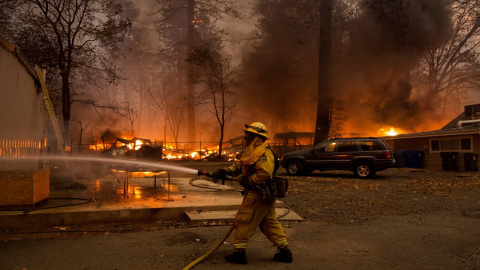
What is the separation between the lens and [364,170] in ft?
44.4

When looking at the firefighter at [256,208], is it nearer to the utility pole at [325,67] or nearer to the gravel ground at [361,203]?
the gravel ground at [361,203]

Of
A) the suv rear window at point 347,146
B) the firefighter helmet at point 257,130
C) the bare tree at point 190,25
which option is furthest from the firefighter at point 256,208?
the bare tree at point 190,25

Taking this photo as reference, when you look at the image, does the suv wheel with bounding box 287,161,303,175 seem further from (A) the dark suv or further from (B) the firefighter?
(B) the firefighter

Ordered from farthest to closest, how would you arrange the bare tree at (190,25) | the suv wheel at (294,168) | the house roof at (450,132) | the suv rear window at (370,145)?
1. the bare tree at (190,25)
2. the house roof at (450,132)
3. the suv wheel at (294,168)
4. the suv rear window at (370,145)

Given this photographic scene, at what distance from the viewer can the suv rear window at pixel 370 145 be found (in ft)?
44.2

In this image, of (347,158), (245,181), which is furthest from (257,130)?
(347,158)

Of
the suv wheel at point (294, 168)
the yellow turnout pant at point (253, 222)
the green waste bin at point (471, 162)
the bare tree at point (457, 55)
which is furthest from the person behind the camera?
the bare tree at point (457, 55)

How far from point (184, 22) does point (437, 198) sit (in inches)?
1603

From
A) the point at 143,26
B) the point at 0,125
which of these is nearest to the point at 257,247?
the point at 0,125

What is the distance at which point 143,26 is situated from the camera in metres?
46.5

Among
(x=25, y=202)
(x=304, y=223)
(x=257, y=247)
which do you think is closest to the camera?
(x=257, y=247)

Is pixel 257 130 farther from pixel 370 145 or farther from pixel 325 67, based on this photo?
pixel 325 67

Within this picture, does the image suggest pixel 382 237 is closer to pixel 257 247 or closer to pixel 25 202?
pixel 257 247

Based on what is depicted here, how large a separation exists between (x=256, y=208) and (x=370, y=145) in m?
11.2
